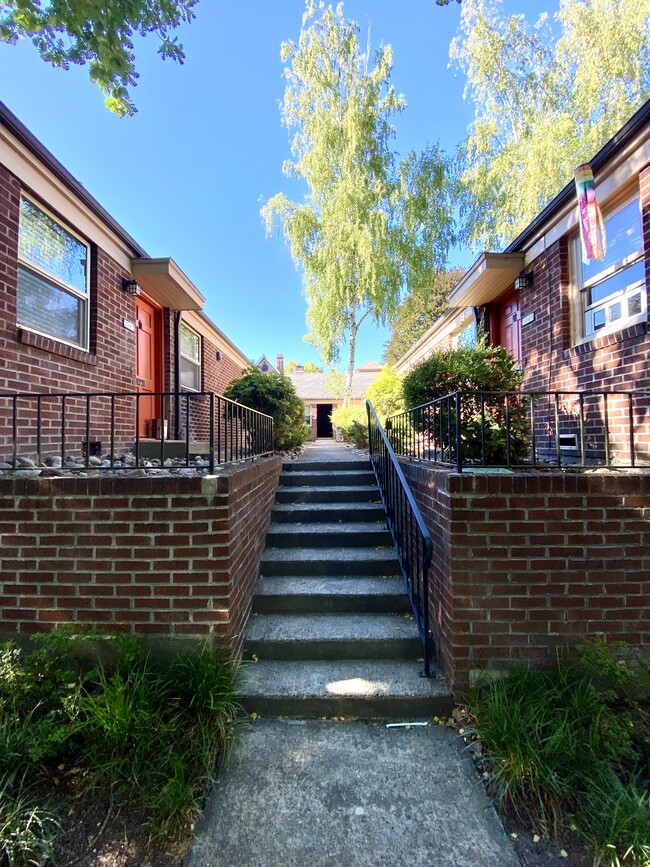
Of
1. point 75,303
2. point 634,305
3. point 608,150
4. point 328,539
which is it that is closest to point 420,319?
point 608,150

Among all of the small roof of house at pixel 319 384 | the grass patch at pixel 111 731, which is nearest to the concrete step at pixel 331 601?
the grass patch at pixel 111 731

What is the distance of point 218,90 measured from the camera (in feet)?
26.6

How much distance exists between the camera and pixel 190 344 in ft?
26.0

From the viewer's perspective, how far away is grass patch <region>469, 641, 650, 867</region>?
179cm

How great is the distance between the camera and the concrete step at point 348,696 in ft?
8.02

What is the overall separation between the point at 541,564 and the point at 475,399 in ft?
5.98

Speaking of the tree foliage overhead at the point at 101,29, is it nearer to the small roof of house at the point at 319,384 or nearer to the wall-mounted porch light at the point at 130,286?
the wall-mounted porch light at the point at 130,286

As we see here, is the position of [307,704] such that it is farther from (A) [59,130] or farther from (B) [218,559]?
(A) [59,130]

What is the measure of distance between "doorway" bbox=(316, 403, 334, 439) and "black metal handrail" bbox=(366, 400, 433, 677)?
64.8ft

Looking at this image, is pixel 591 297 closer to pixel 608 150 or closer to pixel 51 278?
pixel 608 150

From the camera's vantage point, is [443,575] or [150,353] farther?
[150,353]

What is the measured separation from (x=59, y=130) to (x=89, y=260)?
2.08m

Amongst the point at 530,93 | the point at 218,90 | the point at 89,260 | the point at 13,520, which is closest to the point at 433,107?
the point at 530,93

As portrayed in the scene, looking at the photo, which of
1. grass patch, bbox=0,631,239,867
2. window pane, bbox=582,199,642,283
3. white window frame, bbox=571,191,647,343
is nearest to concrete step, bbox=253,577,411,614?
grass patch, bbox=0,631,239,867
